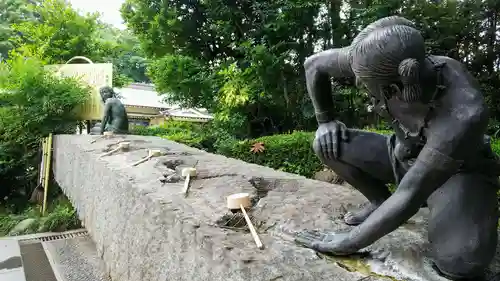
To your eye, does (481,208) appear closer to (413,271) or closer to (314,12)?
(413,271)

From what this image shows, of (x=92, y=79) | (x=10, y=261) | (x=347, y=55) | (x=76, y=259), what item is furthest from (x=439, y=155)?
(x=92, y=79)

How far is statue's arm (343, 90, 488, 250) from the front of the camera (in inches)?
39.8

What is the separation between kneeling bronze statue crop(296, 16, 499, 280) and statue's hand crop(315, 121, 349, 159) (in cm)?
27

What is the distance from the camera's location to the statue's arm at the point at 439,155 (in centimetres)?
101

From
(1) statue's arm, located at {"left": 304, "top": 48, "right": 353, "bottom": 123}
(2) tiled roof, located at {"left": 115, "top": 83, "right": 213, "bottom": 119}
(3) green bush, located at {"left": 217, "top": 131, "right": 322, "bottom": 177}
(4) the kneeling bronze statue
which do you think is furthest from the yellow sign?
(4) the kneeling bronze statue

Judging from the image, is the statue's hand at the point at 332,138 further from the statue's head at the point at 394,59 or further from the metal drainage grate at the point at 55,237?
the metal drainage grate at the point at 55,237

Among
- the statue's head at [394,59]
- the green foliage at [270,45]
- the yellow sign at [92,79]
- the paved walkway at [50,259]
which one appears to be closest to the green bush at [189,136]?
the green foliage at [270,45]

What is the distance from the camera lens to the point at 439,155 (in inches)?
40.2

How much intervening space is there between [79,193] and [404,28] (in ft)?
14.1

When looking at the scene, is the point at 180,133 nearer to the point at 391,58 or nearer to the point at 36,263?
the point at 36,263

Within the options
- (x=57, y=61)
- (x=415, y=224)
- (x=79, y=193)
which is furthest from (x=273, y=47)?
(x=415, y=224)

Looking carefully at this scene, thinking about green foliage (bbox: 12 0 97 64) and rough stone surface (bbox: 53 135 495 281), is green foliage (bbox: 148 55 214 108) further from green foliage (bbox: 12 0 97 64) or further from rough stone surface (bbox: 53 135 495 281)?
rough stone surface (bbox: 53 135 495 281)

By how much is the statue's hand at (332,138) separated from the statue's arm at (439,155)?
0.43 m

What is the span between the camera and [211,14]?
30.5 feet
